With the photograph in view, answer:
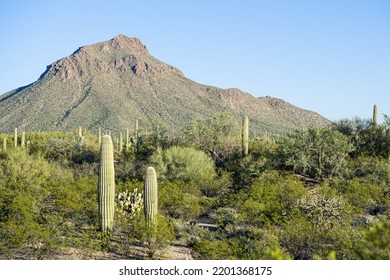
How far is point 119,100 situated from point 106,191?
5972 centimetres

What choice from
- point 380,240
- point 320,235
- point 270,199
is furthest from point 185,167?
point 380,240

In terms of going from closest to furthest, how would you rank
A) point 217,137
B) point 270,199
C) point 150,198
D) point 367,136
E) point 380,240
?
point 380,240, point 150,198, point 270,199, point 367,136, point 217,137

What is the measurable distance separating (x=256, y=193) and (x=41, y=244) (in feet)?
23.8

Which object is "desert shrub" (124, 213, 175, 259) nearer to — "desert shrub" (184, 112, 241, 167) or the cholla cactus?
the cholla cactus

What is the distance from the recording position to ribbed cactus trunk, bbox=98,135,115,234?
11461 millimetres

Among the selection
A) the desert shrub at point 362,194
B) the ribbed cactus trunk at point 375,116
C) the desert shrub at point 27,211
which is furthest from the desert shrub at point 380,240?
the ribbed cactus trunk at point 375,116

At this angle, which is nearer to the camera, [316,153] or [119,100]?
[316,153]

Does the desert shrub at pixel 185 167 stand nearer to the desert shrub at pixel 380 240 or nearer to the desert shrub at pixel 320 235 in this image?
the desert shrub at pixel 320 235

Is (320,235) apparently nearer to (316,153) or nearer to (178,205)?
(178,205)

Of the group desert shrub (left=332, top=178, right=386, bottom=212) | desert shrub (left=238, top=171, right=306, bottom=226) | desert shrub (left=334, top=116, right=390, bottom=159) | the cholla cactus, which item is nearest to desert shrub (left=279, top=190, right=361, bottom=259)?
desert shrub (left=238, top=171, right=306, bottom=226)

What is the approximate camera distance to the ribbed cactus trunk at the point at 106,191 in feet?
37.6

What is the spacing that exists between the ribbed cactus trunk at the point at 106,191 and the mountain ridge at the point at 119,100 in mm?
43959

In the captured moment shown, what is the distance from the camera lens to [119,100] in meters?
70.1

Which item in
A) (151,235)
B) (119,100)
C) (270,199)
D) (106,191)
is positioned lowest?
A: (151,235)
